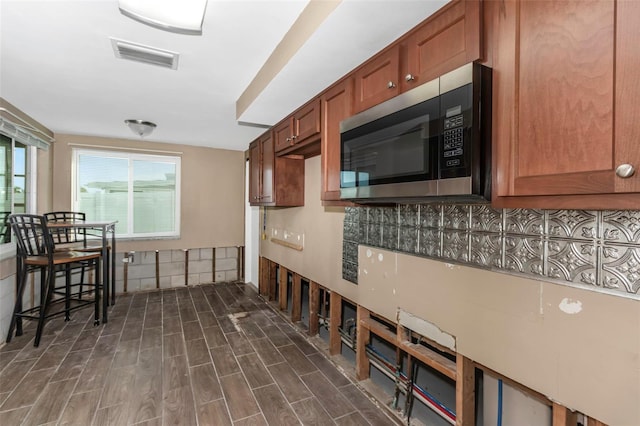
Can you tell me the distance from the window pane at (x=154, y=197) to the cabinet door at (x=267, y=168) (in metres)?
2.06

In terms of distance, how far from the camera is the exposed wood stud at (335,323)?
2637 mm

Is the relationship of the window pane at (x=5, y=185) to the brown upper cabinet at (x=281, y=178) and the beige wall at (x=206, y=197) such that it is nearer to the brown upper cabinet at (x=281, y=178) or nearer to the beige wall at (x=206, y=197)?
the beige wall at (x=206, y=197)

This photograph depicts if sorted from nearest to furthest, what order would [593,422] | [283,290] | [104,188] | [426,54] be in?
1. [593,422]
2. [426,54]
3. [283,290]
4. [104,188]

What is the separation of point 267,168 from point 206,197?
206cm

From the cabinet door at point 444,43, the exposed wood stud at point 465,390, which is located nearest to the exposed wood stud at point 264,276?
the exposed wood stud at point 465,390

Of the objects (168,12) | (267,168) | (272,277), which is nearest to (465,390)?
(168,12)

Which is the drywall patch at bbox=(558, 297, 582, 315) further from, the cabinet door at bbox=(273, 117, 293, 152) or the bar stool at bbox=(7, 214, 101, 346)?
the bar stool at bbox=(7, 214, 101, 346)

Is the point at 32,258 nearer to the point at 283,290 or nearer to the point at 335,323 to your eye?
the point at 283,290

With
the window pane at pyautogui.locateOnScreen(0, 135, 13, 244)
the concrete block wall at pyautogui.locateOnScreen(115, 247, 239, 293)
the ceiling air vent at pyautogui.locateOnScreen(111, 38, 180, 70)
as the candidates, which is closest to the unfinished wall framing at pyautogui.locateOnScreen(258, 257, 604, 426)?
the concrete block wall at pyautogui.locateOnScreen(115, 247, 239, 293)

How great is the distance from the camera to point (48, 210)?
383cm

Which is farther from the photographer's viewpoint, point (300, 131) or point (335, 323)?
point (335, 323)

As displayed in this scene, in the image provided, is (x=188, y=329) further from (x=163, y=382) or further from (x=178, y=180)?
(x=178, y=180)

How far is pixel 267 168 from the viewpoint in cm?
332

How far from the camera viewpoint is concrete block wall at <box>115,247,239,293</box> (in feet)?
14.5
